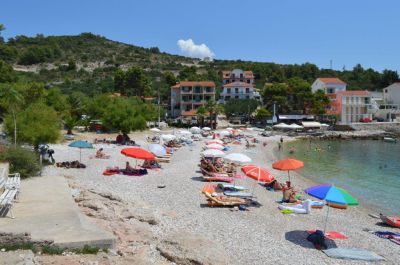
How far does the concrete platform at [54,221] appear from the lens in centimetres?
935

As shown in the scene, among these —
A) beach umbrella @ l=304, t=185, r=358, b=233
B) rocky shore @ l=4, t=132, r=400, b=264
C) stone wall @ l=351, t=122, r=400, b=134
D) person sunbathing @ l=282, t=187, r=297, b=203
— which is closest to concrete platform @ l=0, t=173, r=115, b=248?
rocky shore @ l=4, t=132, r=400, b=264

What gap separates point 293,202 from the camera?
19.0 meters

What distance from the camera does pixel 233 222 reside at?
14867 mm

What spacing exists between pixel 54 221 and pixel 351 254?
884 centimetres

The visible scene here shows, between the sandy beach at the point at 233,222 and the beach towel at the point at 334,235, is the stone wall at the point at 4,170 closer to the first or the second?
the sandy beach at the point at 233,222

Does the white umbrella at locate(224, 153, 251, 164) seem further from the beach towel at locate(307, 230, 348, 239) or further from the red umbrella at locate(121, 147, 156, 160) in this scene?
the beach towel at locate(307, 230, 348, 239)

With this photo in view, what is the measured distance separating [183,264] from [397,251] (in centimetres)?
811

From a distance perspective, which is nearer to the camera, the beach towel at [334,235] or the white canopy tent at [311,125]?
the beach towel at [334,235]

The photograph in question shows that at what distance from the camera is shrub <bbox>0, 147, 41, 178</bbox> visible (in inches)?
713

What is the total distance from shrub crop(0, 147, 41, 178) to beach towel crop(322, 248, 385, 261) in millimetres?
13463

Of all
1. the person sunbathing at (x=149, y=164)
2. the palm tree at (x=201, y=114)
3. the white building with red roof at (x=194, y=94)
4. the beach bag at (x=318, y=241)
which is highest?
the white building with red roof at (x=194, y=94)

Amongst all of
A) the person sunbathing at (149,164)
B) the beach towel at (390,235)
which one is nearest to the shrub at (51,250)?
the beach towel at (390,235)

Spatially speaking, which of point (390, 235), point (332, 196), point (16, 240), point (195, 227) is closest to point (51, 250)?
point (16, 240)

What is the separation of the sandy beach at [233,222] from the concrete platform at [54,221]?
83 centimetres
